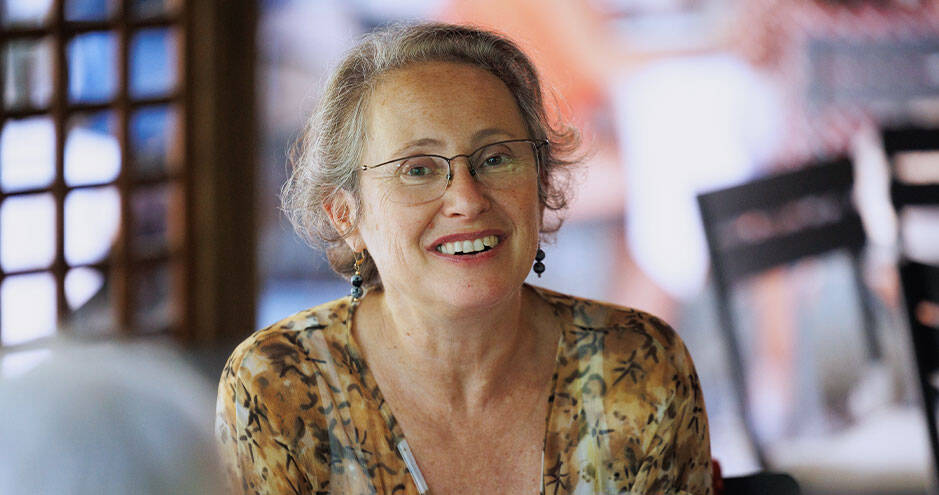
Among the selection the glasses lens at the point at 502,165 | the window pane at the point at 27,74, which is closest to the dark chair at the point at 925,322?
the glasses lens at the point at 502,165

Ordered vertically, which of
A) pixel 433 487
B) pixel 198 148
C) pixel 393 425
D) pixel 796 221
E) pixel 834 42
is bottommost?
pixel 433 487

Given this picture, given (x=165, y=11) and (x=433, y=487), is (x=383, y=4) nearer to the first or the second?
(x=165, y=11)

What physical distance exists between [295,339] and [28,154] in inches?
96.7

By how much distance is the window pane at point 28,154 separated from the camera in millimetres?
3514

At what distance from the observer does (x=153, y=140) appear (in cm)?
358

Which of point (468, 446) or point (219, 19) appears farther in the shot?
point (219, 19)

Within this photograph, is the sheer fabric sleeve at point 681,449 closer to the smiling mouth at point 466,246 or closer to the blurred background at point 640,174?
the smiling mouth at point 466,246

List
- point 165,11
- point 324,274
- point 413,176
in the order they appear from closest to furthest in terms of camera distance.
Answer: point 413,176 → point 165,11 → point 324,274

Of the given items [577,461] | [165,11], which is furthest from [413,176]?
[165,11]

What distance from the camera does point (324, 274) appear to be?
3.87 m

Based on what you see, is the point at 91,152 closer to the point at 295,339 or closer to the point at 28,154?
the point at 28,154

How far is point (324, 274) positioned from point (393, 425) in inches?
92.8

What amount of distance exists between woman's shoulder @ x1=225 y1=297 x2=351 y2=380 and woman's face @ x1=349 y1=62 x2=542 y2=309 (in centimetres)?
16

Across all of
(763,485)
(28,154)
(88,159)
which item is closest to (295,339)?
(763,485)
